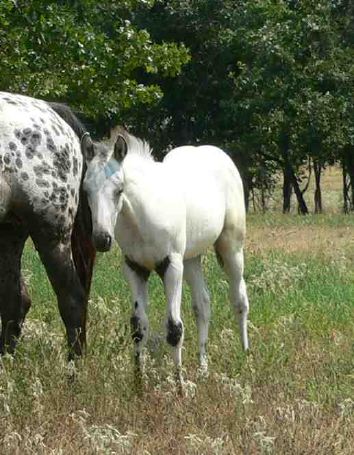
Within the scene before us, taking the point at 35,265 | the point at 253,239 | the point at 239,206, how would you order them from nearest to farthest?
the point at 239,206, the point at 35,265, the point at 253,239

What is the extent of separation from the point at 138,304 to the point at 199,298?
1141mm

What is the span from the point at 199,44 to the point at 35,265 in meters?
20.5

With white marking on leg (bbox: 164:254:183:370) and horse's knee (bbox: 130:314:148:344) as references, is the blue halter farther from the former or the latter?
horse's knee (bbox: 130:314:148:344)

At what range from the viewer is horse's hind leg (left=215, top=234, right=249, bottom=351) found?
896cm

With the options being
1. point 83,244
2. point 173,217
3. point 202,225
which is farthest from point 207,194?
point 83,244

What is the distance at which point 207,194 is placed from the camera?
27.7 ft

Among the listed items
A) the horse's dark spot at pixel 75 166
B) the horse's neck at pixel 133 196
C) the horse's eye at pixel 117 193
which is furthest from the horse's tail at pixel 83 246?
the horse's eye at pixel 117 193

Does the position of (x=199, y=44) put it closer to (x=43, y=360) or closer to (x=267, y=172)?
(x=267, y=172)

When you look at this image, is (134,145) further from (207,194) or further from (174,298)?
(174,298)

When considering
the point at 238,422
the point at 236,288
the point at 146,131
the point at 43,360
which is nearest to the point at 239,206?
the point at 236,288

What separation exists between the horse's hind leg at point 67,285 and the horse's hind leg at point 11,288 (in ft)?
0.86

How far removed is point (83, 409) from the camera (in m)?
6.76

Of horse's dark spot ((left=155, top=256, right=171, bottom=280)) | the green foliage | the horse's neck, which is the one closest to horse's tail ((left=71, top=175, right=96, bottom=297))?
the horse's neck

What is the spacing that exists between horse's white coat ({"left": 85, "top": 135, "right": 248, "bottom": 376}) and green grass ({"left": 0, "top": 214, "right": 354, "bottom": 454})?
375 millimetres
